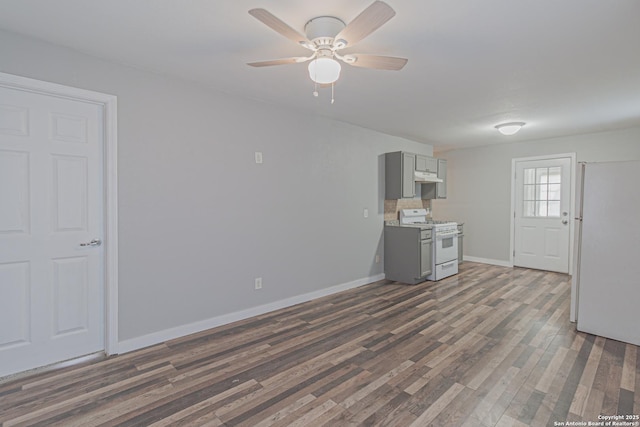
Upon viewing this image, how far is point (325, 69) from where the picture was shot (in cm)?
209

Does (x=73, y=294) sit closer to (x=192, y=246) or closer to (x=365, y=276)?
(x=192, y=246)

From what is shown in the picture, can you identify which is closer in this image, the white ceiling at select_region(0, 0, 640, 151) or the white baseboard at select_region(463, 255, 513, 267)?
the white ceiling at select_region(0, 0, 640, 151)

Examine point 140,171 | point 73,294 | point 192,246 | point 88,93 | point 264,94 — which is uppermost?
point 264,94

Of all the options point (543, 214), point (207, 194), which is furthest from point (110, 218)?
Result: point (543, 214)

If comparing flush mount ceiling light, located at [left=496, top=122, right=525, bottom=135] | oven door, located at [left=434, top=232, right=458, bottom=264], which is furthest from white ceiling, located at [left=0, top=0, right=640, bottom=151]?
oven door, located at [left=434, top=232, right=458, bottom=264]

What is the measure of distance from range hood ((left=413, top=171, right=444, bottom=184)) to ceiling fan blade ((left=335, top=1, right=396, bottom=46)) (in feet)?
12.2

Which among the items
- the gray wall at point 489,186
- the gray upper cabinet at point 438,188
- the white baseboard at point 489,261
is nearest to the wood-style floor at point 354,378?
the white baseboard at point 489,261

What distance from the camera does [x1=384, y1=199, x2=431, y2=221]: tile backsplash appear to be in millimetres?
5379

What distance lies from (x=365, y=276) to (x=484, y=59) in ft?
10.9

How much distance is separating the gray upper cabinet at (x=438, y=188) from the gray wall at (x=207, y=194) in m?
2.23

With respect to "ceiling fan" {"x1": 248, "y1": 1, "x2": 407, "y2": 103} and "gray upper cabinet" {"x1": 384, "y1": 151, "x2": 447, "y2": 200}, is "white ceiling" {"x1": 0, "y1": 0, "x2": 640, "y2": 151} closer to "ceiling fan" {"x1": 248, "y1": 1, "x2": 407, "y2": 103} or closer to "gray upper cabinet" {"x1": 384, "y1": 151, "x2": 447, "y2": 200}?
"ceiling fan" {"x1": 248, "y1": 1, "x2": 407, "y2": 103}

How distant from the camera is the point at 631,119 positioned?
4.39m

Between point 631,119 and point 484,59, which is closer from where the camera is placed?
point 484,59

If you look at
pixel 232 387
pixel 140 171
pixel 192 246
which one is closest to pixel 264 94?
pixel 140 171
